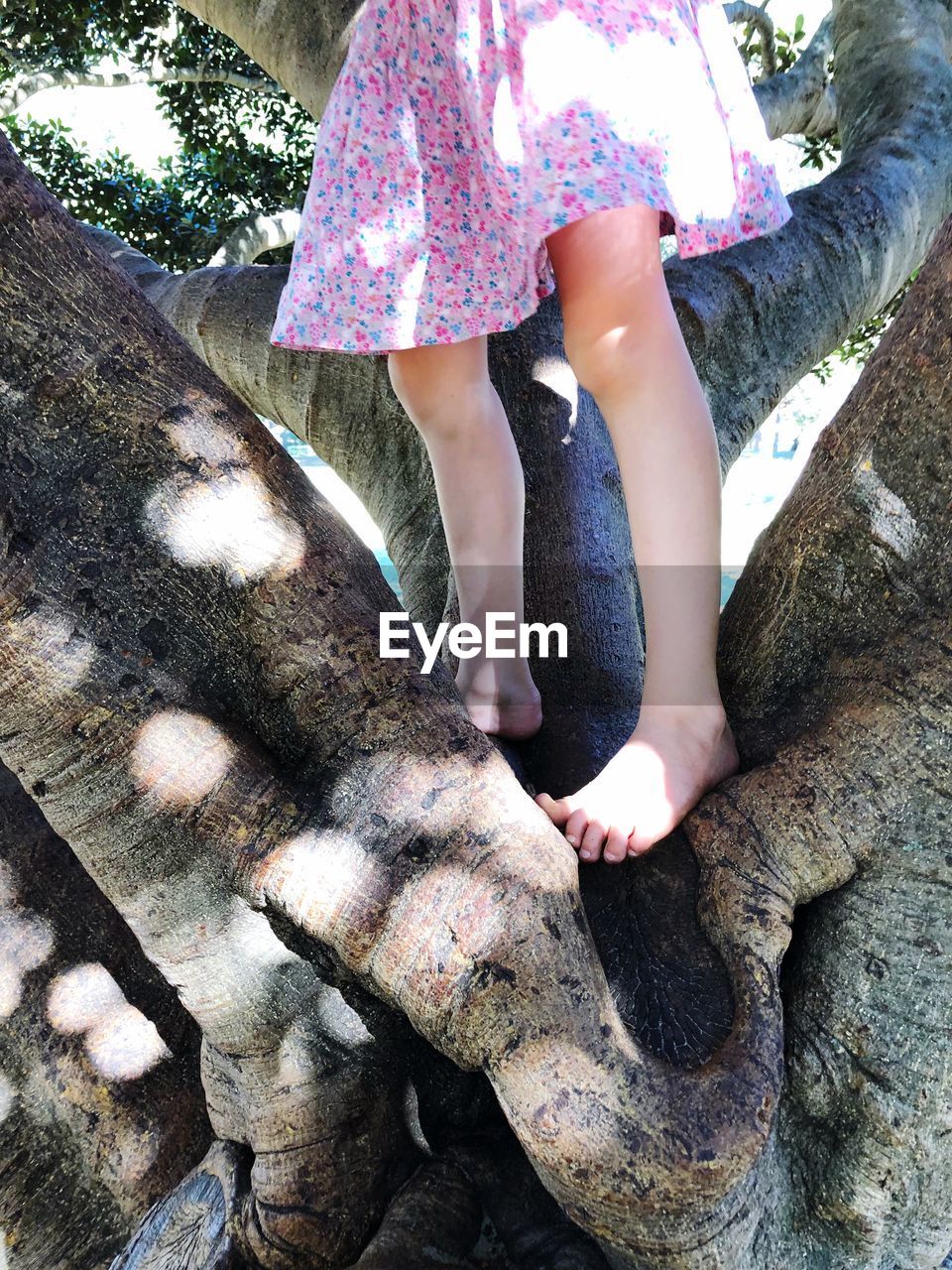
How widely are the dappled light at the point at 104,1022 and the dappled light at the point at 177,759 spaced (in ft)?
1.39

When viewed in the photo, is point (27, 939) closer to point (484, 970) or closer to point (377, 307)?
point (484, 970)

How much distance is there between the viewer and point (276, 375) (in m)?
2.40

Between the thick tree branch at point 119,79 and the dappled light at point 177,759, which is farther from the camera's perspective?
the thick tree branch at point 119,79

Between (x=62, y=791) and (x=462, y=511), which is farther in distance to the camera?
(x=462, y=511)

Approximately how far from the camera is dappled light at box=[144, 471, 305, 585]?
1011 mm

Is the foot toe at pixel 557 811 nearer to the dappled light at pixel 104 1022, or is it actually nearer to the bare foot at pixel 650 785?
the bare foot at pixel 650 785

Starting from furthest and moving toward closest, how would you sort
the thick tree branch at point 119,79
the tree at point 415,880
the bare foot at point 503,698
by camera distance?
the thick tree branch at point 119,79
the bare foot at point 503,698
the tree at point 415,880

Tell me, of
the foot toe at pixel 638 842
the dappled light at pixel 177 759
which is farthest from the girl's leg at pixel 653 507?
the dappled light at pixel 177 759

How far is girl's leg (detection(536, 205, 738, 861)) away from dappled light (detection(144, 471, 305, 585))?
15.7 inches

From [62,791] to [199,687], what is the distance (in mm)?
159

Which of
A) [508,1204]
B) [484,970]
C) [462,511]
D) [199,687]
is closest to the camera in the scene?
[484,970]

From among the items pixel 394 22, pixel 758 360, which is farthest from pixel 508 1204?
pixel 758 360

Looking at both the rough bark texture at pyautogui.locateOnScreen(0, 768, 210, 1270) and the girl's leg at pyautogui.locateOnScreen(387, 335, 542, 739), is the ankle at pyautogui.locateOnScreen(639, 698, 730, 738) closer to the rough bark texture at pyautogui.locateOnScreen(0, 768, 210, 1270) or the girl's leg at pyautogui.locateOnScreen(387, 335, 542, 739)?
the girl's leg at pyautogui.locateOnScreen(387, 335, 542, 739)

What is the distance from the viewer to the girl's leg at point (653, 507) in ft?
3.75
